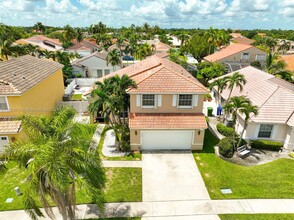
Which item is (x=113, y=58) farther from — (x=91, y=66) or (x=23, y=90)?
(x=23, y=90)

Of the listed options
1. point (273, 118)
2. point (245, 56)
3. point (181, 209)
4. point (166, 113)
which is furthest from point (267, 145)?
point (245, 56)

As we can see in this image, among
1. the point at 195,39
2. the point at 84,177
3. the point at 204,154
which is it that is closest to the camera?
the point at 84,177

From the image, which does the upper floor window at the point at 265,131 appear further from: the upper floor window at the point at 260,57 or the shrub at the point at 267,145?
the upper floor window at the point at 260,57

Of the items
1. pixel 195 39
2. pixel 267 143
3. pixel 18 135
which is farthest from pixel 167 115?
pixel 195 39

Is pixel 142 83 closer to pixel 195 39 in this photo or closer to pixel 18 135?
pixel 18 135

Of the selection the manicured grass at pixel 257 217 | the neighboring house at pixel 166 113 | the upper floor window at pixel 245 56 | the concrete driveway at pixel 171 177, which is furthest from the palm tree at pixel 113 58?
the manicured grass at pixel 257 217

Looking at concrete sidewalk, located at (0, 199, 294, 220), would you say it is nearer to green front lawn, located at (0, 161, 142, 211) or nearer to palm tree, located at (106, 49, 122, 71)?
green front lawn, located at (0, 161, 142, 211)

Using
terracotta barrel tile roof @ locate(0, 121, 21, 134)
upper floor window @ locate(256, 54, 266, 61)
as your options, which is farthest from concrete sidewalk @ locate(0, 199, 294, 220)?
upper floor window @ locate(256, 54, 266, 61)
